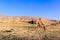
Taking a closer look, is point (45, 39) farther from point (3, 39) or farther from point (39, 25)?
point (39, 25)

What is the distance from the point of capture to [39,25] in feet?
118

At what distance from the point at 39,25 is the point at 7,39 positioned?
15.8 meters

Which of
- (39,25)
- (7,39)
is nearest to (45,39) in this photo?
(7,39)

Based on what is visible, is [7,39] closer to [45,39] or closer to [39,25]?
[45,39]

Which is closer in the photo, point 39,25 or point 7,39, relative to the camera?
point 7,39

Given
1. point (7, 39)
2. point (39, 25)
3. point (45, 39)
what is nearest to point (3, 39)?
point (7, 39)

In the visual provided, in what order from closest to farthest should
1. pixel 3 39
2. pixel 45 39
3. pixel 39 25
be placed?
pixel 45 39 < pixel 3 39 < pixel 39 25

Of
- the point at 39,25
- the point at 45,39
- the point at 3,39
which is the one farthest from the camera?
the point at 39,25

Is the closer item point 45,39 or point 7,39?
point 45,39

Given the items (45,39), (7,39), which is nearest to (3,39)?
(7,39)

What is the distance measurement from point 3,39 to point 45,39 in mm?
4562

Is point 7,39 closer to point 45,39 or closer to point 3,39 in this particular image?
point 3,39

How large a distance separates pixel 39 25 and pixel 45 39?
17.8m

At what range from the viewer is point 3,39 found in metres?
20.5
